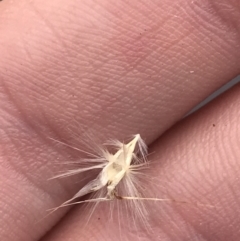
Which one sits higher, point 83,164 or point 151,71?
point 151,71

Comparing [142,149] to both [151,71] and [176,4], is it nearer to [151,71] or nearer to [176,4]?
[151,71]

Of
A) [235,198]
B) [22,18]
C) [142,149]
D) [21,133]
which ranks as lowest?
[235,198]

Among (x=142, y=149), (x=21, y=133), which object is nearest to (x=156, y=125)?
(x=142, y=149)

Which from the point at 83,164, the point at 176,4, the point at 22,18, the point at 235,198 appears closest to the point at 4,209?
the point at 83,164

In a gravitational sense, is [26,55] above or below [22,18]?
below

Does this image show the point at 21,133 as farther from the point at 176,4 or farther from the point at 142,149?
the point at 176,4

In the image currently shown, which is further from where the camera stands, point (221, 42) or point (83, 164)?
point (83, 164)
